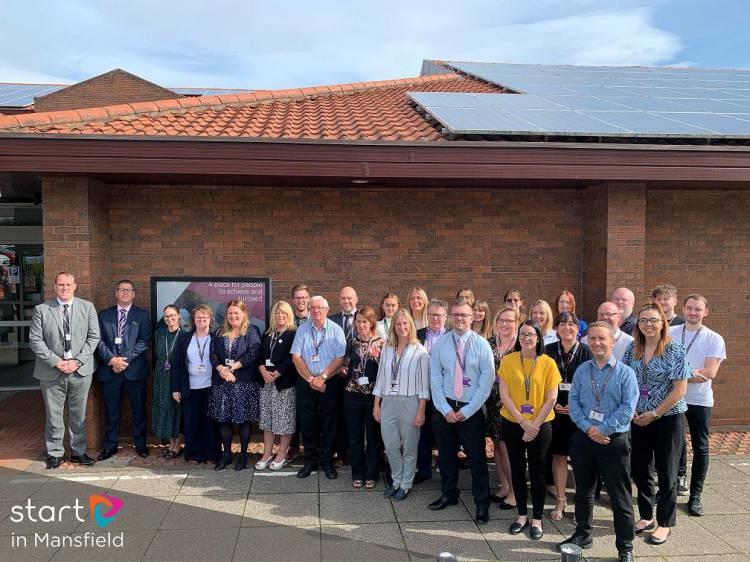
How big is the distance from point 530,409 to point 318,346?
2125 millimetres

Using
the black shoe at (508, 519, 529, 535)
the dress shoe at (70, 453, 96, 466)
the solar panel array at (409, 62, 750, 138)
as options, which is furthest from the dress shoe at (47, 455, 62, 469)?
the solar panel array at (409, 62, 750, 138)

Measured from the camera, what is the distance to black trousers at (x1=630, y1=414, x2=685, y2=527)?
4.54m

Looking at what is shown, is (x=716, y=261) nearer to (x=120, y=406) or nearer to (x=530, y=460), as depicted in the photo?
(x=530, y=460)

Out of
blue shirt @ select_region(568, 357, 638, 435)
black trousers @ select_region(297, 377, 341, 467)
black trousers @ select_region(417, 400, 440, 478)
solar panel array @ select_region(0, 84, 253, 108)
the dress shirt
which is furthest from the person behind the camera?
solar panel array @ select_region(0, 84, 253, 108)

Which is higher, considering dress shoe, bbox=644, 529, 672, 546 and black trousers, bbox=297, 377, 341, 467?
black trousers, bbox=297, 377, 341, 467

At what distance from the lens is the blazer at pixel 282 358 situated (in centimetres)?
594

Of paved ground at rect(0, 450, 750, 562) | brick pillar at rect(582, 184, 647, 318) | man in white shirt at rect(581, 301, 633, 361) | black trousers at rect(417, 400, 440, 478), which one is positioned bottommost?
paved ground at rect(0, 450, 750, 562)

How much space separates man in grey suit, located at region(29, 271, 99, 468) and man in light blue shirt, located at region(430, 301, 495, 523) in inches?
143

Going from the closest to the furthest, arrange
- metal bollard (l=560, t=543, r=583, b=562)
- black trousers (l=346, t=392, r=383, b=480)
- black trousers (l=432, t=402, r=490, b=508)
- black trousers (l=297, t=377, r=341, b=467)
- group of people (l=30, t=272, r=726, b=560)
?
metal bollard (l=560, t=543, r=583, b=562) → group of people (l=30, t=272, r=726, b=560) → black trousers (l=432, t=402, r=490, b=508) → black trousers (l=346, t=392, r=383, b=480) → black trousers (l=297, t=377, r=341, b=467)

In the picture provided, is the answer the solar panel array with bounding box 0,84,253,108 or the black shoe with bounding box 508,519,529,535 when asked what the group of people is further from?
the solar panel array with bounding box 0,84,253,108

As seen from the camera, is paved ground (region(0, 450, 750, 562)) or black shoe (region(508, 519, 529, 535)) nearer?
paved ground (region(0, 450, 750, 562))

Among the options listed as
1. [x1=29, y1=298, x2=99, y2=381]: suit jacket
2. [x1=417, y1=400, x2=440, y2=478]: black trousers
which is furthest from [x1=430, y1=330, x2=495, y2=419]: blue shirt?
[x1=29, y1=298, x2=99, y2=381]: suit jacket

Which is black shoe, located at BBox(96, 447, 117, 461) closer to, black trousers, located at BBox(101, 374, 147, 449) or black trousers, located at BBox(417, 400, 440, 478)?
black trousers, located at BBox(101, 374, 147, 449)

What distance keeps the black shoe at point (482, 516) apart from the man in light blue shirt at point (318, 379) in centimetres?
152
